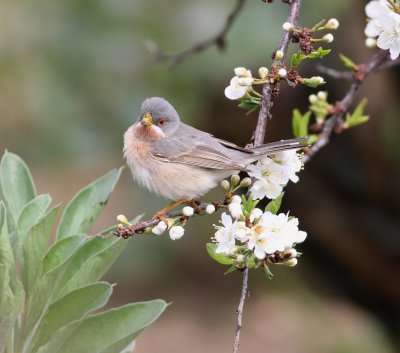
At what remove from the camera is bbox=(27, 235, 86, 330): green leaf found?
2.53 m

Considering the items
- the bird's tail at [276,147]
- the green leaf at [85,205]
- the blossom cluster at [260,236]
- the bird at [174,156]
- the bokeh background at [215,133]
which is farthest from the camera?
the bokeh background at [215,133]

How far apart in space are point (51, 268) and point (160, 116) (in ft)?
3.45

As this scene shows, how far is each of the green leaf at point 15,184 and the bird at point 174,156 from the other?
1.67ft

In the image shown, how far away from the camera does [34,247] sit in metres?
2.62

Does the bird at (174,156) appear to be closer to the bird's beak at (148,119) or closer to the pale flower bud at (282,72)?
the bird's beak at (148,119)

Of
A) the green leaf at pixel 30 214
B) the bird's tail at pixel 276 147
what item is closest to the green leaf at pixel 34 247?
the green leaf at pixel 30 214

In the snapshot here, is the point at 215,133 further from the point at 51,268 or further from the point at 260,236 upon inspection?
the point at 260,236

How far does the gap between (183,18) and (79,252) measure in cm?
439

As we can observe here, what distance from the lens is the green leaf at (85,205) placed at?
2.90m

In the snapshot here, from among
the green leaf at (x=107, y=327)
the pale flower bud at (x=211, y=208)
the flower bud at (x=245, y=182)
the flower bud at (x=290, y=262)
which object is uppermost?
the flower bud at (x=245, y=182)

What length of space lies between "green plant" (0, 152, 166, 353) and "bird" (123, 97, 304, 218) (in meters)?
0.41

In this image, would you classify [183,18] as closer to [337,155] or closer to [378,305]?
[337,155]

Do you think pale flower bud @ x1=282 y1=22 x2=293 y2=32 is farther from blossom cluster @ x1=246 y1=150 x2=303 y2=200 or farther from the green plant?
the green plant

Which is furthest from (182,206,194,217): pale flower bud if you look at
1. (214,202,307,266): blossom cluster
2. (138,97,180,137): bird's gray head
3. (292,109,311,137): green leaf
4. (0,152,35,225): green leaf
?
(292,109,311,137): green leaf
